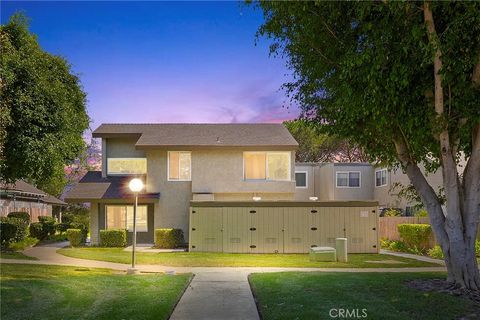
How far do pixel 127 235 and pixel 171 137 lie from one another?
597 centimetres

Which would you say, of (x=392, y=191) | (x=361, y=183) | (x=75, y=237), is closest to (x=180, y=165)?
(x=75, y=237)

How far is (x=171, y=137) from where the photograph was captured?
26.8 m

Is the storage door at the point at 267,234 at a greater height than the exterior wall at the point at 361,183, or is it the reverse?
the exterior wall at the point at 361,183

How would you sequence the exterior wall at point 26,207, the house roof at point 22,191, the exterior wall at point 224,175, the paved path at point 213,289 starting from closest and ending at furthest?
the paved path at point 213,289 < the exterior wall at point 224,175 < the house roof at point 22,191 < the exterior wall at point 26,207

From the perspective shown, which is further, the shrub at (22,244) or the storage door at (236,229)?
the storage door at (236,229)

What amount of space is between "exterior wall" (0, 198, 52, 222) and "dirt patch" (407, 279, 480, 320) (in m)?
26.3

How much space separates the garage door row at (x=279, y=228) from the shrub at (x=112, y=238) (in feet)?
14.7

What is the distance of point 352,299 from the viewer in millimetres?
9602

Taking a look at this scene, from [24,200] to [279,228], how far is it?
21.4 metres

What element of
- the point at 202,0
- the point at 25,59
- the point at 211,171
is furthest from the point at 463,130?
the point at 211,171

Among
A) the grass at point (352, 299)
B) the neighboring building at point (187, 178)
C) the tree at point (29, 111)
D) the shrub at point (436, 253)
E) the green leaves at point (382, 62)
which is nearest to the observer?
the grass at point (352, 299)

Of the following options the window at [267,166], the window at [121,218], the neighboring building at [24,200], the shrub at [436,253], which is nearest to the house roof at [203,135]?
the window at [267,166]

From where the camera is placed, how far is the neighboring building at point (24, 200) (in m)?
29.9

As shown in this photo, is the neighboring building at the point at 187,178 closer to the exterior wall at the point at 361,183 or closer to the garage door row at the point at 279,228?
the garage door row at the point at 279,228
